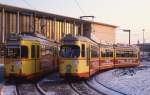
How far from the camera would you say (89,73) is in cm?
2697

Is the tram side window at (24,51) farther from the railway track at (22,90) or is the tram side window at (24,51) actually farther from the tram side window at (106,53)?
the tram side window at (106,53)

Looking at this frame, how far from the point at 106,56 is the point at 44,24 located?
93.1 ft

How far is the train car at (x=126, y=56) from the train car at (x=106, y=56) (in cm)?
149

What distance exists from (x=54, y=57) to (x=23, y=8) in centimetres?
2800

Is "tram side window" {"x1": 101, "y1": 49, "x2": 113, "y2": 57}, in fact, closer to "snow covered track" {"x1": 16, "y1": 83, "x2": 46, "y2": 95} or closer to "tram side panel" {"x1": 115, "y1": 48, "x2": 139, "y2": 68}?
"tram side panel" {"x1": 115, "y1": 48, "x2": 139, "y2": 68}

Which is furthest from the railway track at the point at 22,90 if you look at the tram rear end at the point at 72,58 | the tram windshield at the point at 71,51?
the tram windshield at the point at 71,51

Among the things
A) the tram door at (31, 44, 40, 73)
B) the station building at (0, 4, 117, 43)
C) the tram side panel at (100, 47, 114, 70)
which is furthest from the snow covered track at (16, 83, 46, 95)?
the station building at (0, 4, 117, 43)

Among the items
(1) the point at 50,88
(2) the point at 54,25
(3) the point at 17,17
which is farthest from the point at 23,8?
(1) the point at 50,88

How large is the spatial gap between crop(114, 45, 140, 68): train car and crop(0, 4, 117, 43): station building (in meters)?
1.63

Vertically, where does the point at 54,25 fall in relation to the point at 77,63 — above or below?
above

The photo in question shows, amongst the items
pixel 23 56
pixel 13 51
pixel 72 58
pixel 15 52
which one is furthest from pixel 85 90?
pixel 13 51

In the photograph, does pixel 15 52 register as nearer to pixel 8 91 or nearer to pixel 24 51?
pixel 24 51

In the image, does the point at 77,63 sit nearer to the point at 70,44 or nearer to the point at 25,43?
the point at 70,44

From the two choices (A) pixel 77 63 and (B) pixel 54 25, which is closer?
(A) pixel 77 63
